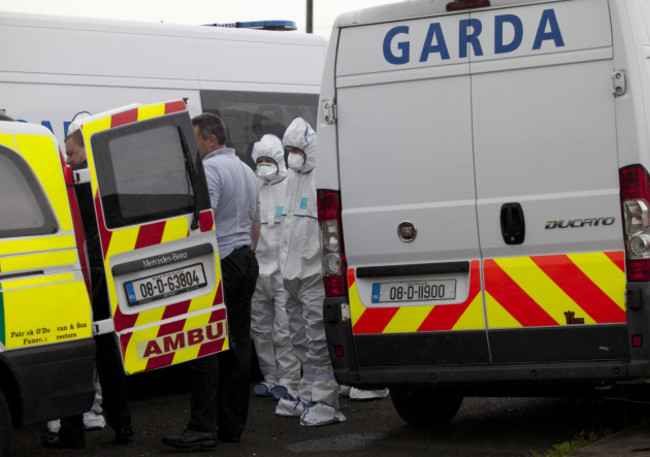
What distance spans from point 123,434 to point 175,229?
1521 mm

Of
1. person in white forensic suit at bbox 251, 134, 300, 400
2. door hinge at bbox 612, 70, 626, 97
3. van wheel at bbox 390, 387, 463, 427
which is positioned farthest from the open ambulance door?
person in white forensic suit at bbox 251, 134, 300, 400

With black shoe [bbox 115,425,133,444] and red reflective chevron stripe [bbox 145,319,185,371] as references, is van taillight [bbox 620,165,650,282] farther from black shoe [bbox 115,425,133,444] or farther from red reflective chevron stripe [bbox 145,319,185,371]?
black shoe [bbox 115,425,133,444]

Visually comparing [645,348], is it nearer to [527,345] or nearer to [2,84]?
[527,345]

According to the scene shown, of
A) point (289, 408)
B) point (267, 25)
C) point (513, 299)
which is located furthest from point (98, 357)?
point (267, 25)

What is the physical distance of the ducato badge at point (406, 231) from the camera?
713cm

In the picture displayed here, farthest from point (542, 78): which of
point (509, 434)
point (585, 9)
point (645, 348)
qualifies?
point (509, 434)

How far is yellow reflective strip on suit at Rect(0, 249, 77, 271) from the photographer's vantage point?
6.40 m

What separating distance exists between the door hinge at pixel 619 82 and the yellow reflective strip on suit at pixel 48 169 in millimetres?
2819

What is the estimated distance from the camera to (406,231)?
23.5 ft

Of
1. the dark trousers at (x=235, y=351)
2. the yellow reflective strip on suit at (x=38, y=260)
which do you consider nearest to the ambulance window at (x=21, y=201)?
the yellow reflective strip on suit at (x=38, y=260)

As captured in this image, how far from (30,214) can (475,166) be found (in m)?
2.31

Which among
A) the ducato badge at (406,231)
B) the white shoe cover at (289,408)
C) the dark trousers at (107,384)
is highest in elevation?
the ducato badge at (406,231)

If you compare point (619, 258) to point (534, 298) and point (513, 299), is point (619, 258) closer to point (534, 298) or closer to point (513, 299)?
point (534, 298)

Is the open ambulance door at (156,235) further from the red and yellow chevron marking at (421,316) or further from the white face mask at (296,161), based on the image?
the white face mask at (296,161)
